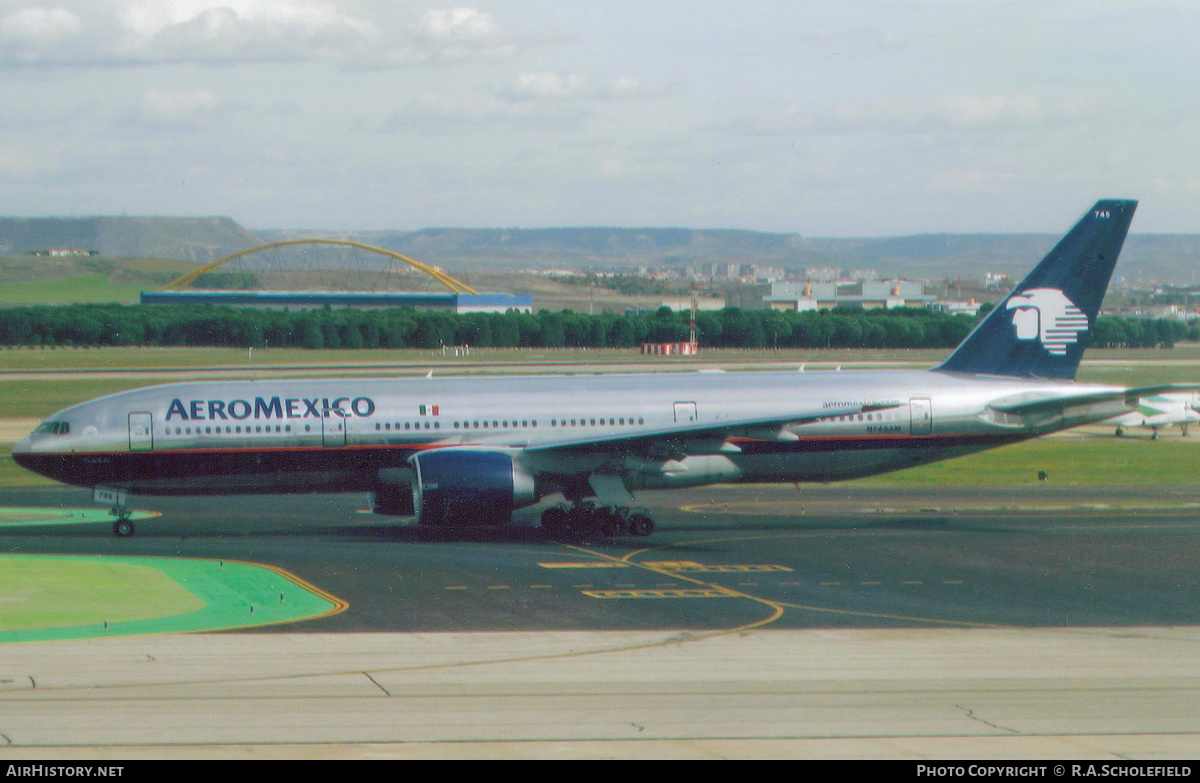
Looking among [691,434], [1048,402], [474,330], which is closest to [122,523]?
[691,434]

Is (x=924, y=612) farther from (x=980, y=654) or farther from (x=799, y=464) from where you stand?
(x=799, y=464)

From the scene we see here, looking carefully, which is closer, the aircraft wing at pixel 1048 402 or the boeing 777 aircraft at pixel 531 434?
→ the boeing 777 aircraft at pixel 531 434

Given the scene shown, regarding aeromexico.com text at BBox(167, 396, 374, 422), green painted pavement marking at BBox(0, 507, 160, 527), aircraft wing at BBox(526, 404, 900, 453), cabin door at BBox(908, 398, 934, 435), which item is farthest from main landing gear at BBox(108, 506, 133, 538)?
cabin door at BBox(908, 398, 934, 435)

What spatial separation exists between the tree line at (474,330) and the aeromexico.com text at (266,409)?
8320cm

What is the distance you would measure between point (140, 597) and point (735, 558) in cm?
1379

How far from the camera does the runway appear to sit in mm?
15883

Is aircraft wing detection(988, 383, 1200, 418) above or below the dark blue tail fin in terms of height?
below

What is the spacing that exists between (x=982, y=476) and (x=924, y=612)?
2630 cm

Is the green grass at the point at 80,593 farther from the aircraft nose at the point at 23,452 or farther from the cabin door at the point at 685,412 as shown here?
the cabin door at the point at 685,412

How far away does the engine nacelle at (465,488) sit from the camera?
1298 inches

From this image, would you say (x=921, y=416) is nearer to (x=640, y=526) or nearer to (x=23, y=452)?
(x=640, y=526)

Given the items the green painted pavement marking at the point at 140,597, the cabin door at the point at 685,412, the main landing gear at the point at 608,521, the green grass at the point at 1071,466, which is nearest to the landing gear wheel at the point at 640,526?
the main landing gear at the point at 608,521

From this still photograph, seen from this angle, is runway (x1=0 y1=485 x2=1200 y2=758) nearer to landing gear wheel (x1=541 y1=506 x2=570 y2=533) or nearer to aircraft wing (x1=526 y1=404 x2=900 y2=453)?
landing gear wheel (x1=541 y1=506 x2=570 y2=533)

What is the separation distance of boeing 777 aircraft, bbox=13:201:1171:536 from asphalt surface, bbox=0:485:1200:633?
4.71 ft
